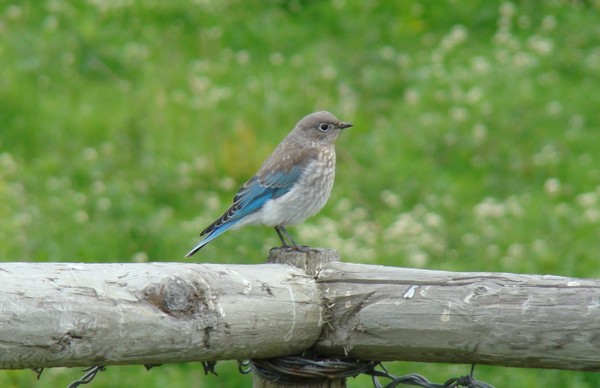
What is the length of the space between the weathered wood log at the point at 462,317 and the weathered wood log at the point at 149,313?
12 centimetres

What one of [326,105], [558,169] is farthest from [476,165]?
[326,105]

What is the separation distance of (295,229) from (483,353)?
17.0ft

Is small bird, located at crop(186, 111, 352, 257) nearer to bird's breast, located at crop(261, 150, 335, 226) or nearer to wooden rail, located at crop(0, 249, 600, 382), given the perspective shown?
bird's breast, located at crop(261, 150, 335, 226)

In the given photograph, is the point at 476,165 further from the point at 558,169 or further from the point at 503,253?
the point at 503,253

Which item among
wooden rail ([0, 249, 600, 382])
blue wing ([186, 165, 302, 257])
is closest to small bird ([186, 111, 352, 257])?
blue wing ([186, 165, 302, 257])

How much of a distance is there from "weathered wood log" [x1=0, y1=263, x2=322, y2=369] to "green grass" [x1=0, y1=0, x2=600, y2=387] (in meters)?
3.07

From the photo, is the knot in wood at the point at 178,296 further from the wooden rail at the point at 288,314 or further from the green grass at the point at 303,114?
the green grass at the point at 303,114

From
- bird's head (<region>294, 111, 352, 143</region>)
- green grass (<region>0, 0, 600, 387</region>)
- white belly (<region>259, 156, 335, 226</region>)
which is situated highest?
green grass (<region>0, 0, 600, 387</region>)

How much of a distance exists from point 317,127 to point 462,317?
10.4ft

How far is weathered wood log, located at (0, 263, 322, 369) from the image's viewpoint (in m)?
2.74

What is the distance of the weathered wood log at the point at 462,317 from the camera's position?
3207mm

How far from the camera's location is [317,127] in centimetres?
641

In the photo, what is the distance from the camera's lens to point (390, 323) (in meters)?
3.46

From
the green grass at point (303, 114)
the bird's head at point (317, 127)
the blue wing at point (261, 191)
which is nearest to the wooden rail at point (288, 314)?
the blue wing at point (261, 191)
